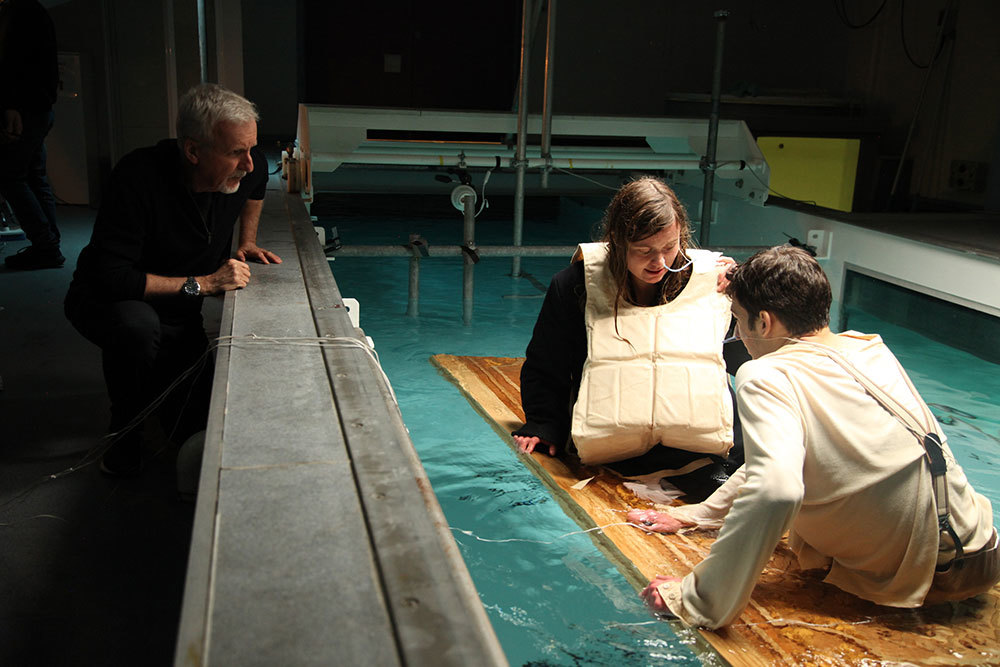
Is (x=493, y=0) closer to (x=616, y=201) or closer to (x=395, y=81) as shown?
(x=395, y=81)

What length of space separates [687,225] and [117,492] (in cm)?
165

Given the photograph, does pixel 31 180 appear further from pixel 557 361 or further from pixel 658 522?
pixel 658 522

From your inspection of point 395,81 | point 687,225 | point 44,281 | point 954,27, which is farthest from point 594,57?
point 687,225

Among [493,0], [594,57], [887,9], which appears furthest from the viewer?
[493,0]

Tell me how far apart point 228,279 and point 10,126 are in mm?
2684

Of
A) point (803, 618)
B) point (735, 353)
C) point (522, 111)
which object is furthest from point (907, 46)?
point (803, 618)

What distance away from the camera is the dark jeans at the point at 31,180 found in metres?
4.27

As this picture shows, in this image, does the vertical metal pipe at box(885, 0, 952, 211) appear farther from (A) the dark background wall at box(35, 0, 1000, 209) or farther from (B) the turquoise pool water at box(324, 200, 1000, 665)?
(B) the turquoise pool water at box(324, 200, 1000, 665)

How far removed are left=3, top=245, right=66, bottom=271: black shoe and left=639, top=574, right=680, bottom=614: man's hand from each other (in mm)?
3969

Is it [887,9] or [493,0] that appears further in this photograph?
[493,0]

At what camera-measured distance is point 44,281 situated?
4297 millimetres

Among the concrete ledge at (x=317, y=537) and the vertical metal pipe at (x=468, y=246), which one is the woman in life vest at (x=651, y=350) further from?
the vertical metal pipe at (x=468, y=246)

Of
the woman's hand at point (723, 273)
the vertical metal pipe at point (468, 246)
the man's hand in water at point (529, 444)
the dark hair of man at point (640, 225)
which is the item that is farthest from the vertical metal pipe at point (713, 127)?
the man's hand in water at point (529, 444)

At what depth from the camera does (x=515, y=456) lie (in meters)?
2.80
